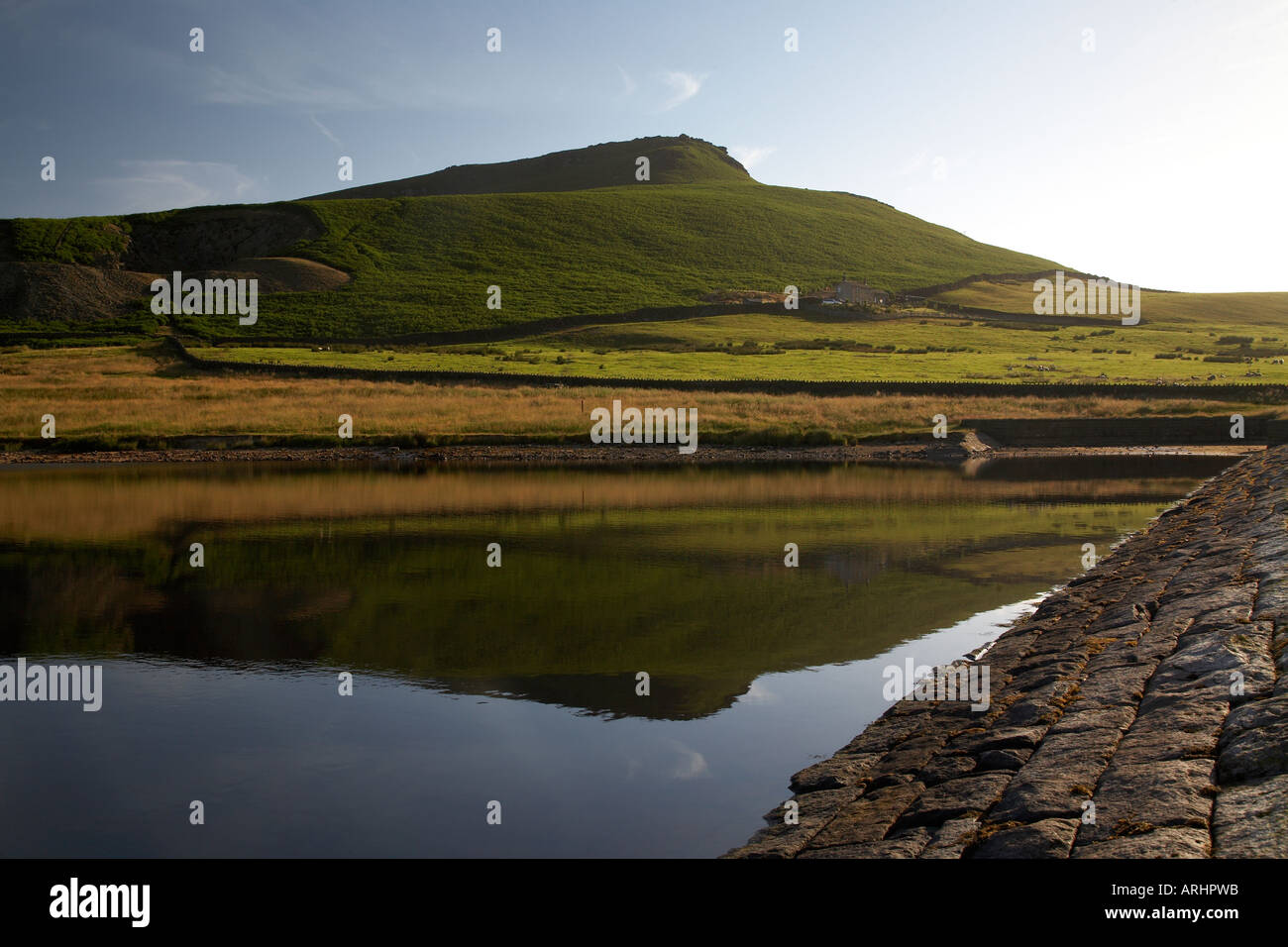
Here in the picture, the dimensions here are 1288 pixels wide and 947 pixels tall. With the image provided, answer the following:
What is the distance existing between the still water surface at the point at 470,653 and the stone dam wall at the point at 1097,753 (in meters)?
1.01

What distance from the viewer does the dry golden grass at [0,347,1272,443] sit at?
5744 centimetres

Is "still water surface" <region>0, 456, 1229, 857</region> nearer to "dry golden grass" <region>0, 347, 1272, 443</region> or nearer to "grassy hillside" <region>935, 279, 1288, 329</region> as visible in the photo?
"dry golden grass" <region>0, 347, 1272, 443</region>

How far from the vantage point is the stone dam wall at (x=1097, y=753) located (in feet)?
27.3

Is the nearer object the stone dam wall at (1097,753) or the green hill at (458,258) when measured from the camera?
the stone dam wall at (1097,753)

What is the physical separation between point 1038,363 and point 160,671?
242ft

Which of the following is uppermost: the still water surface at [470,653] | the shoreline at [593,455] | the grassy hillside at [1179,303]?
the grassy hillside at [1179,303]

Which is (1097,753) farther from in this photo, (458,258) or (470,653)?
(458,258)

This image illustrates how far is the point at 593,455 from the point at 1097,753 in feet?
148

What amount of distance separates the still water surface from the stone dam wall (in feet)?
3.30

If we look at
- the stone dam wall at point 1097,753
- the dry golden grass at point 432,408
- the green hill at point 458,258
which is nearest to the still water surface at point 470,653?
the stone dam wall at point 1097,753

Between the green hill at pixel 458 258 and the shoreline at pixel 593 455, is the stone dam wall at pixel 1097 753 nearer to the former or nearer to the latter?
the shoreline at pixel 593 455

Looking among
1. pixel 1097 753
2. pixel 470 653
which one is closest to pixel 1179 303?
pixel 470 653

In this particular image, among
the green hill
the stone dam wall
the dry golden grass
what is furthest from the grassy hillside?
the stone dam wall
